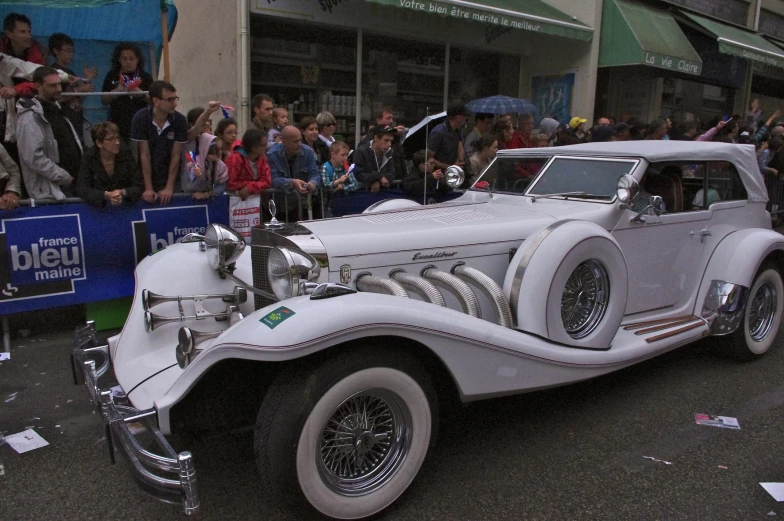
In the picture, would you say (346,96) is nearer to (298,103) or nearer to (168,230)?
(298,103)

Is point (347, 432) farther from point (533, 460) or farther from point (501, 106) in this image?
point (501, 106)

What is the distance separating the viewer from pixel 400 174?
22.1 ft

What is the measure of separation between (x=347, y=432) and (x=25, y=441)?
6.49 feet

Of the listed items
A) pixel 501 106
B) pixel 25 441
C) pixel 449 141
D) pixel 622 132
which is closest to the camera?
pixel 25 441

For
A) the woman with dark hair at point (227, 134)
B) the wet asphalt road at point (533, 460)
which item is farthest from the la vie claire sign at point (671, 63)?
the wet asphalt road at point (533, 460)

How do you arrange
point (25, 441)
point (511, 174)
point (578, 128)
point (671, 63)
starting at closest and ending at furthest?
point (25, 441) < point (511, 174) < point (578, 128) < point (671, 63)

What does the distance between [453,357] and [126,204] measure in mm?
3563

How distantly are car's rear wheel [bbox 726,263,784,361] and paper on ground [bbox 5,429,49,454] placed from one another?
14.8 feet

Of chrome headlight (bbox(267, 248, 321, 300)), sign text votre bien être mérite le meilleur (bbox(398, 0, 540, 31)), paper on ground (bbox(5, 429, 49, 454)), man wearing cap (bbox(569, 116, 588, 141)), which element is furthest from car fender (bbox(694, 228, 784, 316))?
sign text votre bien être mérite le meilleur (bbox(398, 0, 540, 31))

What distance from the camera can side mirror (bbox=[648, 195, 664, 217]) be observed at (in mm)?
3932

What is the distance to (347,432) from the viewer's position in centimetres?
261

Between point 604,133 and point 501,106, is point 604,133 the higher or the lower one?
the lower one

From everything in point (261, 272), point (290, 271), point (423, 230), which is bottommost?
point (261, 272)

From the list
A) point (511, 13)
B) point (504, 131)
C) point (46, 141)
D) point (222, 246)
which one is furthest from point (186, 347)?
point (511, 13)
